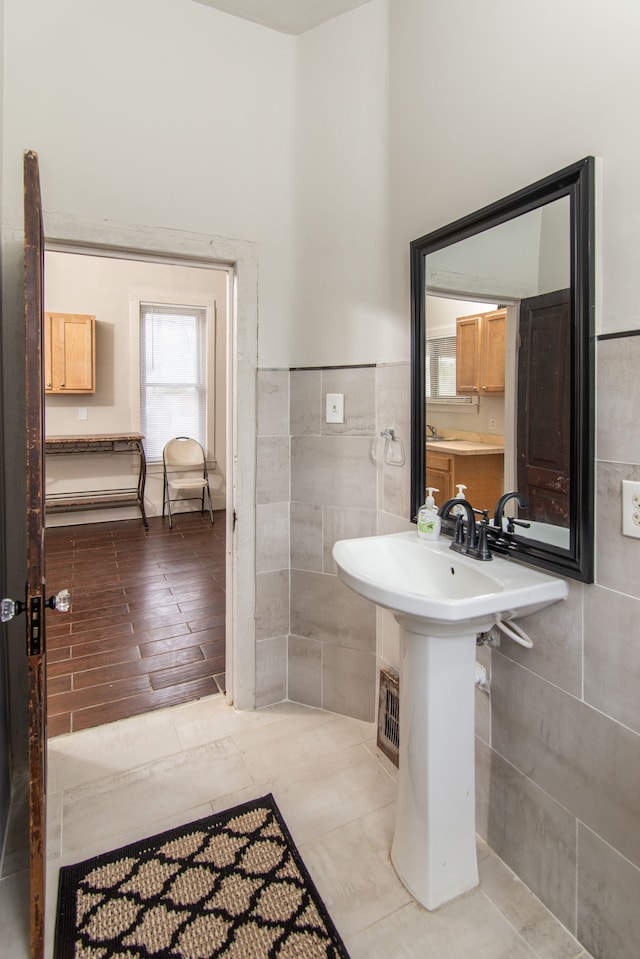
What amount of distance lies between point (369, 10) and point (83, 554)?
168 inches

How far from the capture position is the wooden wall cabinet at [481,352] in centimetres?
155

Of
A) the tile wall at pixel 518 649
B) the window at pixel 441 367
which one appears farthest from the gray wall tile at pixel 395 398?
the window at pixel 441 367

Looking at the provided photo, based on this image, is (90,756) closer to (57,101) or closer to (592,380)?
(592,380)

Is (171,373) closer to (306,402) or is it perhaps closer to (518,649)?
(306,402)

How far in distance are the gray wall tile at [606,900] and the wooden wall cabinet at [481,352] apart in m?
1.21

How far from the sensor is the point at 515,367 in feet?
4.89

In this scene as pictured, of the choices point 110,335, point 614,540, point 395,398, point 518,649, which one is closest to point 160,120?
point 395,398

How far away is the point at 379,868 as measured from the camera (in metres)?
1.57

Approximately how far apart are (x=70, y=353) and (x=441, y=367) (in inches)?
185

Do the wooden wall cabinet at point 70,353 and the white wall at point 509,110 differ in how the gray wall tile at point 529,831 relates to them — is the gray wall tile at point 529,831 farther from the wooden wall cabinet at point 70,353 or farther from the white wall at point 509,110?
the wooden wall cabinet at point 70,353

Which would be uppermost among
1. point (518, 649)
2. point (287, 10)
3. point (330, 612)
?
point (287, 10)

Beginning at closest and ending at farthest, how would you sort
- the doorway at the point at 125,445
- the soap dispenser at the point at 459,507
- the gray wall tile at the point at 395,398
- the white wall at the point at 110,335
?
the soap dispenser at the point at 459,507 → the gray wall tile at the point at 395,398 → the doorway at the point at 125,445 → the white wall at the point at 110,335

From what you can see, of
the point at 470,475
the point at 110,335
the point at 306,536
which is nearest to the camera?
the point at 470,475

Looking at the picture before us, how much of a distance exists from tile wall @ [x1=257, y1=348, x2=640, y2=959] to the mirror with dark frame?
7cm
